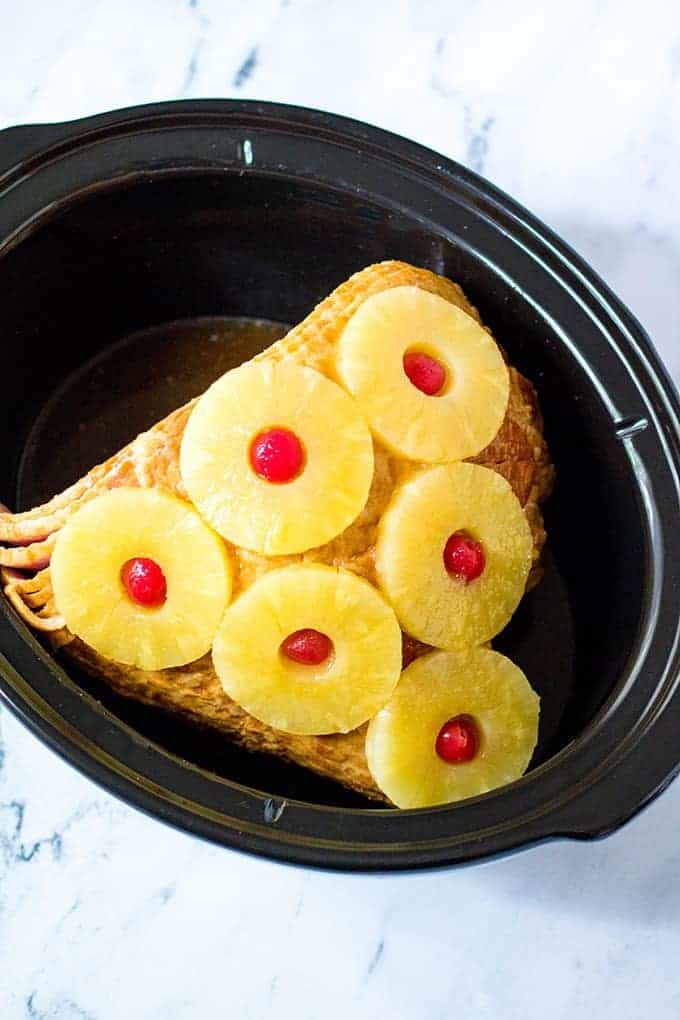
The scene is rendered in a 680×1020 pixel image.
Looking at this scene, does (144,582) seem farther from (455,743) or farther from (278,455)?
(455,743)

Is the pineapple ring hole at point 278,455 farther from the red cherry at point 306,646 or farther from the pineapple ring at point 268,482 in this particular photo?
the red cherry at point 306,646

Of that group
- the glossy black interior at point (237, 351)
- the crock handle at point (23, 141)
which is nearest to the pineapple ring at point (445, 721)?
the glossy black interior at point (237, 351)

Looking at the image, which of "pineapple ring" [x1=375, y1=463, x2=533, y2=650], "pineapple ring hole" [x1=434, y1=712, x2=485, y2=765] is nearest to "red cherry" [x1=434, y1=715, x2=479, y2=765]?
"pineapple ring hole" [x1=434, y1=712, x2=485, y2=765]

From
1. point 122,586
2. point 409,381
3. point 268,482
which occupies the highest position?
point 409,381

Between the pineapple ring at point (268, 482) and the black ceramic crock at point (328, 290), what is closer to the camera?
the pineapple ring at point (268, 482)

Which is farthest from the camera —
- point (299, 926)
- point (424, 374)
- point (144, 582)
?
point (299, 926)

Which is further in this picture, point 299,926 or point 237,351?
point 237,351

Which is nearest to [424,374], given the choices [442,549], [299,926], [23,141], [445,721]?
[442,549]
